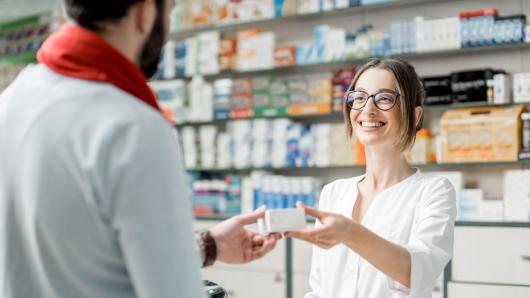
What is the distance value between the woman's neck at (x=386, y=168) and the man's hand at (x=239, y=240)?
0.62 m

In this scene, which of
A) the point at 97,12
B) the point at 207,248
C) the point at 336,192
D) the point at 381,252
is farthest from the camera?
the point at 336,192

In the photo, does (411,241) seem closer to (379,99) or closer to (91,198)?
(379,99)


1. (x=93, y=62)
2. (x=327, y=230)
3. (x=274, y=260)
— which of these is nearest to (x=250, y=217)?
(x=327, y=230)

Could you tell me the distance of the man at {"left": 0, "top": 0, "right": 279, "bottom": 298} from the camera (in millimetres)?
796

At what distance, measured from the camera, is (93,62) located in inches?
34.6

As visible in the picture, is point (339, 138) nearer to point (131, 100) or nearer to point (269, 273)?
point (269, 273)

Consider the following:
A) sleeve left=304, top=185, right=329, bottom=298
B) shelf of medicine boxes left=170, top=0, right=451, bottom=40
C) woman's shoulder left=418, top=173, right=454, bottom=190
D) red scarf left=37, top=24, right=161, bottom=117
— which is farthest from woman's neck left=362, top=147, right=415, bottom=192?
shelf of medicine boxes left=170, top=0, right=451, bottom=40

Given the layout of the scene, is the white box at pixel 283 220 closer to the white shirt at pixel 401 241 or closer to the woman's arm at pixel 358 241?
the woman's arm at pixel 358 241

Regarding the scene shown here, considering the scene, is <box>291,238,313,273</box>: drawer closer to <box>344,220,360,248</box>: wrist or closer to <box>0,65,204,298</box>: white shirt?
<box>344,220,360,248</box>: wrist

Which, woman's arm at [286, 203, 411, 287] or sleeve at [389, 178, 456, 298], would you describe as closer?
woman's arm at [286, 203, 411, 287]

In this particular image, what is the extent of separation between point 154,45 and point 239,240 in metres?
0.62

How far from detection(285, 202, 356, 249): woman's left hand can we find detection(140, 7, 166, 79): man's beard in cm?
63

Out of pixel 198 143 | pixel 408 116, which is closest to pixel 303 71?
pixel 198 143

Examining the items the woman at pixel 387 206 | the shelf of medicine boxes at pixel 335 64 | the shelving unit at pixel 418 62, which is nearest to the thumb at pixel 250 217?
the woman at pixel 387 206
